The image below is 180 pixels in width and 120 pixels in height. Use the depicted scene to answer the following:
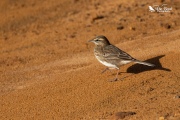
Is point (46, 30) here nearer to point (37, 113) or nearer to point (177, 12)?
point (177, 12)

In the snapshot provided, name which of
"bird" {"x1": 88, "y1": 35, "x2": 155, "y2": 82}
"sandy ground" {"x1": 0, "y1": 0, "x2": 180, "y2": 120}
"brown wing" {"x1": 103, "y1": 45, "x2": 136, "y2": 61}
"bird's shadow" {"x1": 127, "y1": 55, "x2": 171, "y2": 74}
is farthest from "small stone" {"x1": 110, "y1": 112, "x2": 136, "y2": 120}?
"bird's shadow" {"x1": 127, "y1": 55, "x2": 171, "y2": 74}

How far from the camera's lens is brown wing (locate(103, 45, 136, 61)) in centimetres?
930

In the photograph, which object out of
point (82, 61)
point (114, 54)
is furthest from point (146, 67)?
point (82, 61)

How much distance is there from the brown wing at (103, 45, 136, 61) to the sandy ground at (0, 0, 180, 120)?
0.38 meters

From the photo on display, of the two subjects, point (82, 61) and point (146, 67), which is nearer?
point (146, 67)

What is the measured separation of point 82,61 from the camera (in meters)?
11.8

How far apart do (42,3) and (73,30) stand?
15.9 ft

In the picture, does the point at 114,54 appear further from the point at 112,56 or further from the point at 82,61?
the point at 82,61

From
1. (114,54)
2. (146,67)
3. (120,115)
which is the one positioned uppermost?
(114,54)

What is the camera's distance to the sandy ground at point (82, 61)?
320 inches

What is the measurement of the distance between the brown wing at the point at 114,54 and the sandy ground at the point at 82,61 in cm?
38

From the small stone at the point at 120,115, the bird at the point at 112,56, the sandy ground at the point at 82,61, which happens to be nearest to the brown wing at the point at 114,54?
the bird at the point at 112,56

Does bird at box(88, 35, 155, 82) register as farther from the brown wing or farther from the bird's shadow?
the bird's shadow

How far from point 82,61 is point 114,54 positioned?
2411 millimetres
